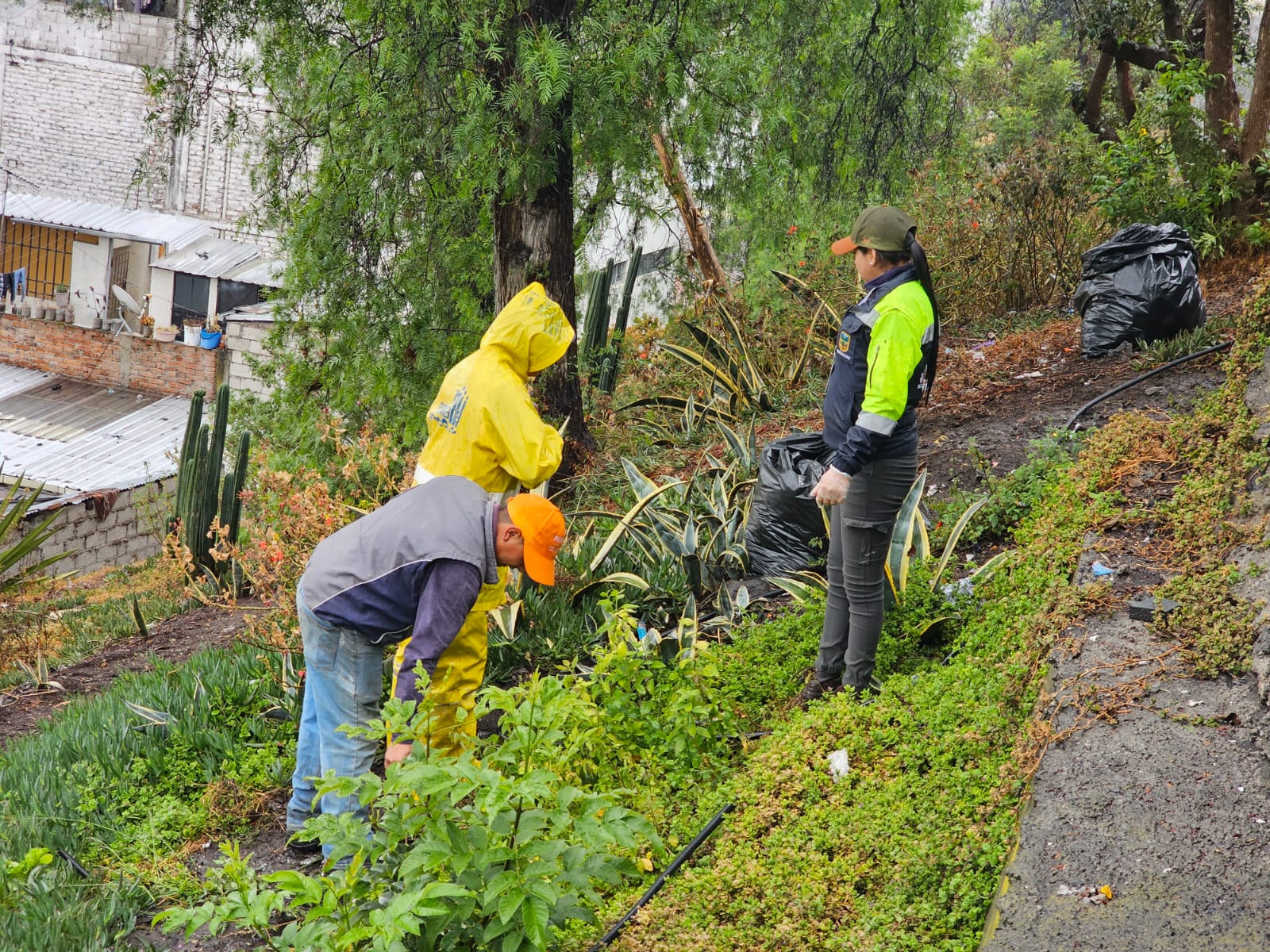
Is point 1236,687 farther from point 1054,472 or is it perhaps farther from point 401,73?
point 401,73

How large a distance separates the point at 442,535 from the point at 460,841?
1035mm

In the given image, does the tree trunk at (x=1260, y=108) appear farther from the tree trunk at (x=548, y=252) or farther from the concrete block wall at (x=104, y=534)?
the concrete block wall at (x=104, y=534)

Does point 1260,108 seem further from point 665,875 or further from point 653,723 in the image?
point 665,875

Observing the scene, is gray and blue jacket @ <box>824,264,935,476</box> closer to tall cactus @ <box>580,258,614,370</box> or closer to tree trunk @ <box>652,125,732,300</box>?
tree trunk @ <box>652,125,732,300</box>

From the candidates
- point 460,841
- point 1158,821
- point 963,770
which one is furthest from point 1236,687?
point 460,841

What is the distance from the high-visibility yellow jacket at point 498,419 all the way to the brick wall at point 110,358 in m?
18.8

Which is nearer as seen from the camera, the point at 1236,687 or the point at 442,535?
the point at 1236,687

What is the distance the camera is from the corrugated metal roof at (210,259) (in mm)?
23297

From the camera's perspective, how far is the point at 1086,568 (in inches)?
151

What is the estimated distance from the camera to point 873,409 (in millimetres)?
3668

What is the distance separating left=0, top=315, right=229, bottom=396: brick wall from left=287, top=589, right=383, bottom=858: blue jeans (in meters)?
19.4

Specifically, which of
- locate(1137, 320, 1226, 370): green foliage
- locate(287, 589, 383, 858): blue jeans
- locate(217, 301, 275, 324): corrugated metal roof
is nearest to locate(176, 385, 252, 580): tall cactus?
locate(287, 589, 383, 858): blue jeans

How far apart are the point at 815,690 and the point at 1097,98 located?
10857 millimetres

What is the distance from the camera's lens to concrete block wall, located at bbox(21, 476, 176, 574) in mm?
14516
